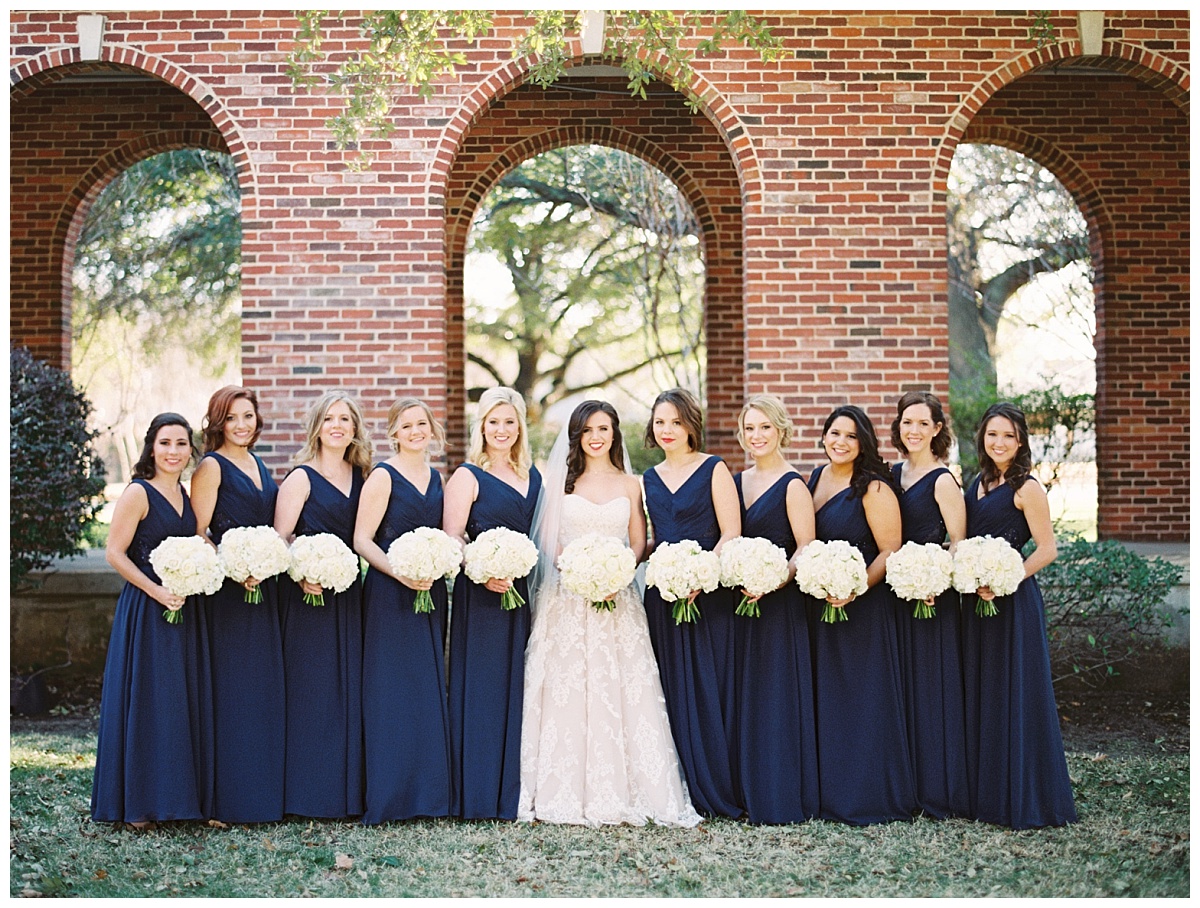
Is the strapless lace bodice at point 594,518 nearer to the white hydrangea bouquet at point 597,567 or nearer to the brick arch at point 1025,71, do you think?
the white hydrangea bouquet at point 597,567

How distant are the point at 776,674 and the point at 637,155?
721cm

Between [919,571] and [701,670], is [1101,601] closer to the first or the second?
[919,571]

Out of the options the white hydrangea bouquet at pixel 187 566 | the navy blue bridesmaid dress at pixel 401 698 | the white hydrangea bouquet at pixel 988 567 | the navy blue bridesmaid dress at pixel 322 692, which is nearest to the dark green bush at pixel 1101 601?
the white hydrangea bouquet at pixel 988 567

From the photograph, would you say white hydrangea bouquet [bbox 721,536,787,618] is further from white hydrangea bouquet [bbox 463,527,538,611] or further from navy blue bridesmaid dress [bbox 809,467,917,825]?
white hydrangea bouquet [bbox 463,527,538,611]

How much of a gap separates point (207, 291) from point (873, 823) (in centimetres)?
1925

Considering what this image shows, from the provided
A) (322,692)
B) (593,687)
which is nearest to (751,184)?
(593,687)

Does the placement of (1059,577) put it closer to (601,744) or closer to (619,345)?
(601,744)

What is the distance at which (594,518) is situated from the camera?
571cm

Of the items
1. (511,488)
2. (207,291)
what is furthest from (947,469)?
(207,291)

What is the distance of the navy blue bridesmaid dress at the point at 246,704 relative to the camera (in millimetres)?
5539

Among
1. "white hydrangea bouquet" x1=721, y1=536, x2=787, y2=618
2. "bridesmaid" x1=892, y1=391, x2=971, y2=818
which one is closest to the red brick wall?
"bridesmaid" x1=892, y1=391, x2=971, y2=818

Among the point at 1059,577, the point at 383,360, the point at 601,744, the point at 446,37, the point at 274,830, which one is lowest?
the point at 274,830

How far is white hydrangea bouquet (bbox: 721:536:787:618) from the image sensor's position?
17.6 ft

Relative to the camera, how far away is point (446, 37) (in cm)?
835
